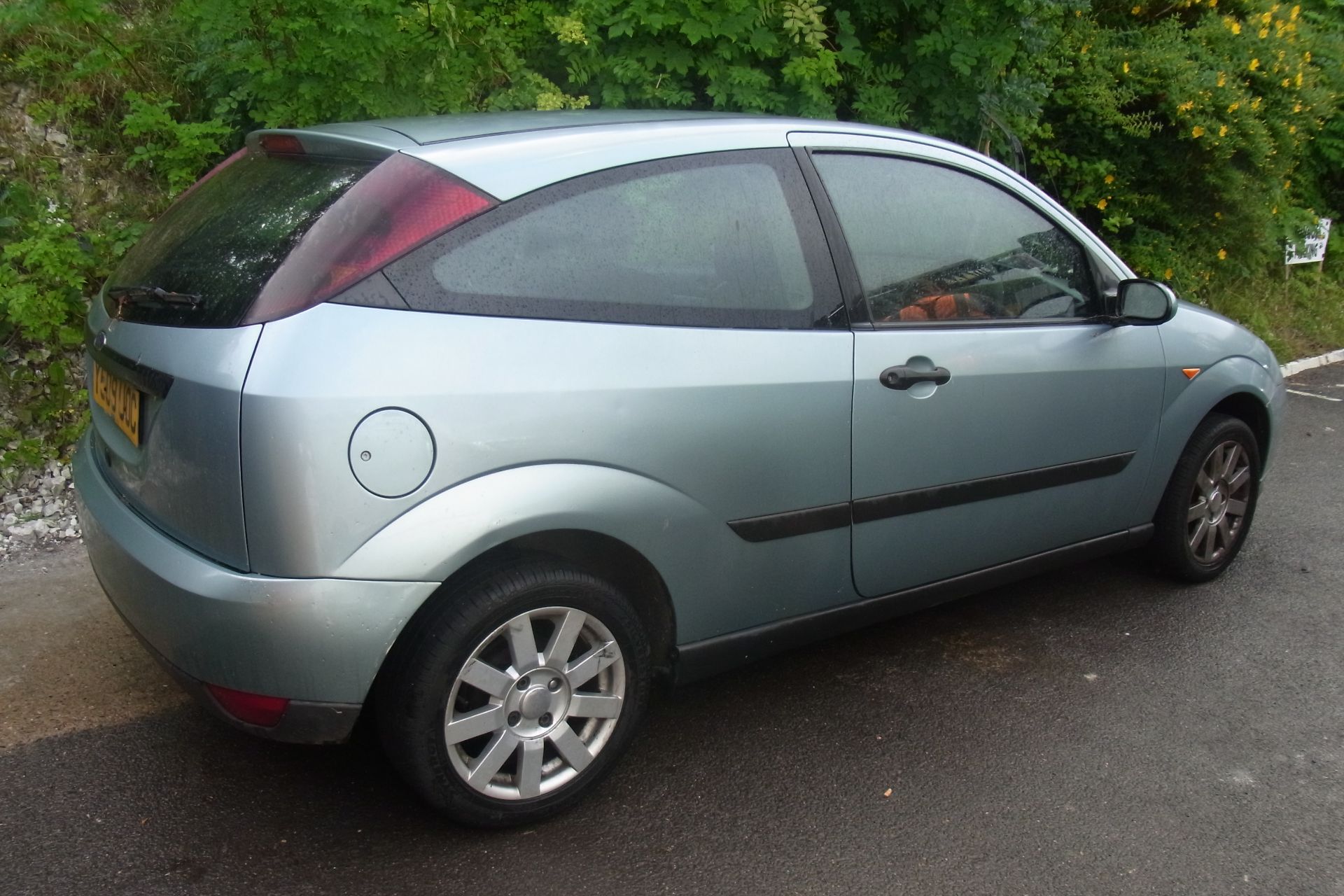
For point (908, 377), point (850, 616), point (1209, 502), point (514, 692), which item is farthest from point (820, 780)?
point (1209, 502)

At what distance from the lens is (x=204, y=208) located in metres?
3.02

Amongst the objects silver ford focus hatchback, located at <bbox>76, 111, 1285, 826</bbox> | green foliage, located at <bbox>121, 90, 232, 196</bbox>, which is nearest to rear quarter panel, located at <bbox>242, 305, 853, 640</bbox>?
silver ford focus hatchback, located at <bbox>76, 111, 1285, 826</bbox>

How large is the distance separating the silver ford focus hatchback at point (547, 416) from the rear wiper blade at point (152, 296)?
13 mm

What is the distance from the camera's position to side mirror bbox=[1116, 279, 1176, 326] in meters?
3.74

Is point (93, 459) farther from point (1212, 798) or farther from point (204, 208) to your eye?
point (1212, 798)

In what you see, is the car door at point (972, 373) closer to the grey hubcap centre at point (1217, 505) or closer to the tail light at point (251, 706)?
the grey hubcap centre at point (1217, 505)

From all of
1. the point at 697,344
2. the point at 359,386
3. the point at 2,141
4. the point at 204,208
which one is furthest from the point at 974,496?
the point at 2,141

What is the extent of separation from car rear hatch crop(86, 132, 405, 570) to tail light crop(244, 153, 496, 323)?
0.01 meters

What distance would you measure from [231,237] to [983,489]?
2.21m

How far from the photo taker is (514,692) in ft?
8.98

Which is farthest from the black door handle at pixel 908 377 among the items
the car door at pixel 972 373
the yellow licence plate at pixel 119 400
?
the yellow licence plate at pixel 119 400

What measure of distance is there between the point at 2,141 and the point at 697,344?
4.34m

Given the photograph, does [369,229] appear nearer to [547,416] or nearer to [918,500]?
[547,416]

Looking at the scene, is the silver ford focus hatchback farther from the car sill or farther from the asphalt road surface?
the asphalt road surface
